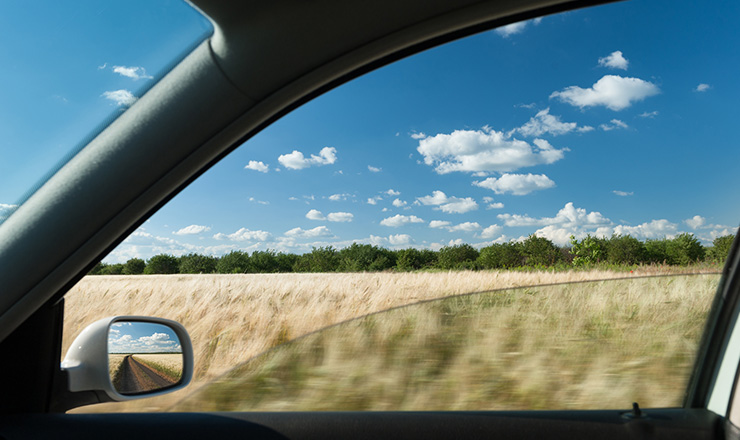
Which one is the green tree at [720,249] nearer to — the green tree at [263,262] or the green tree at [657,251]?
the green tree at [657,251]

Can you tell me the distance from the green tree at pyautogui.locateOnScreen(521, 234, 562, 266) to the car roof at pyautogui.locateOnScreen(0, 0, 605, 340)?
1.40 metres

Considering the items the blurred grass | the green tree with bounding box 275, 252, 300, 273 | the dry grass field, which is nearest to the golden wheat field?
the blurred grass

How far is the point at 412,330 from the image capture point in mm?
2363

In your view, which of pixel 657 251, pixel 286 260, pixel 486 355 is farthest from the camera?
pixel 286 260

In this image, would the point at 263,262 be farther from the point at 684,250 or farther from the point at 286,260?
the point at 684,250

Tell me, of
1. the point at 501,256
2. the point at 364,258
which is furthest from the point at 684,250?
the point at 364,258

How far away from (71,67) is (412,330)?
1.75m

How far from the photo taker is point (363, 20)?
49.4 inches

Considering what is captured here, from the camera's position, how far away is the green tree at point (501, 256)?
8.14ft

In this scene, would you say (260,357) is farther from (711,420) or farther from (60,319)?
(711,420)

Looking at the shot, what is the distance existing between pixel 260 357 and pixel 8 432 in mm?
1086

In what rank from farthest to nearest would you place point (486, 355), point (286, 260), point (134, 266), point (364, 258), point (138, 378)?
1. point (364, 258)
2. point (286, 260)
3. point (486, 355)
4. point (134, 266)
5. point (138, 378)

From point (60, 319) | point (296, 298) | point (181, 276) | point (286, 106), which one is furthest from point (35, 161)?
point (296, 298)

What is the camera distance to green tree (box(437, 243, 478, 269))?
2.49 metres
